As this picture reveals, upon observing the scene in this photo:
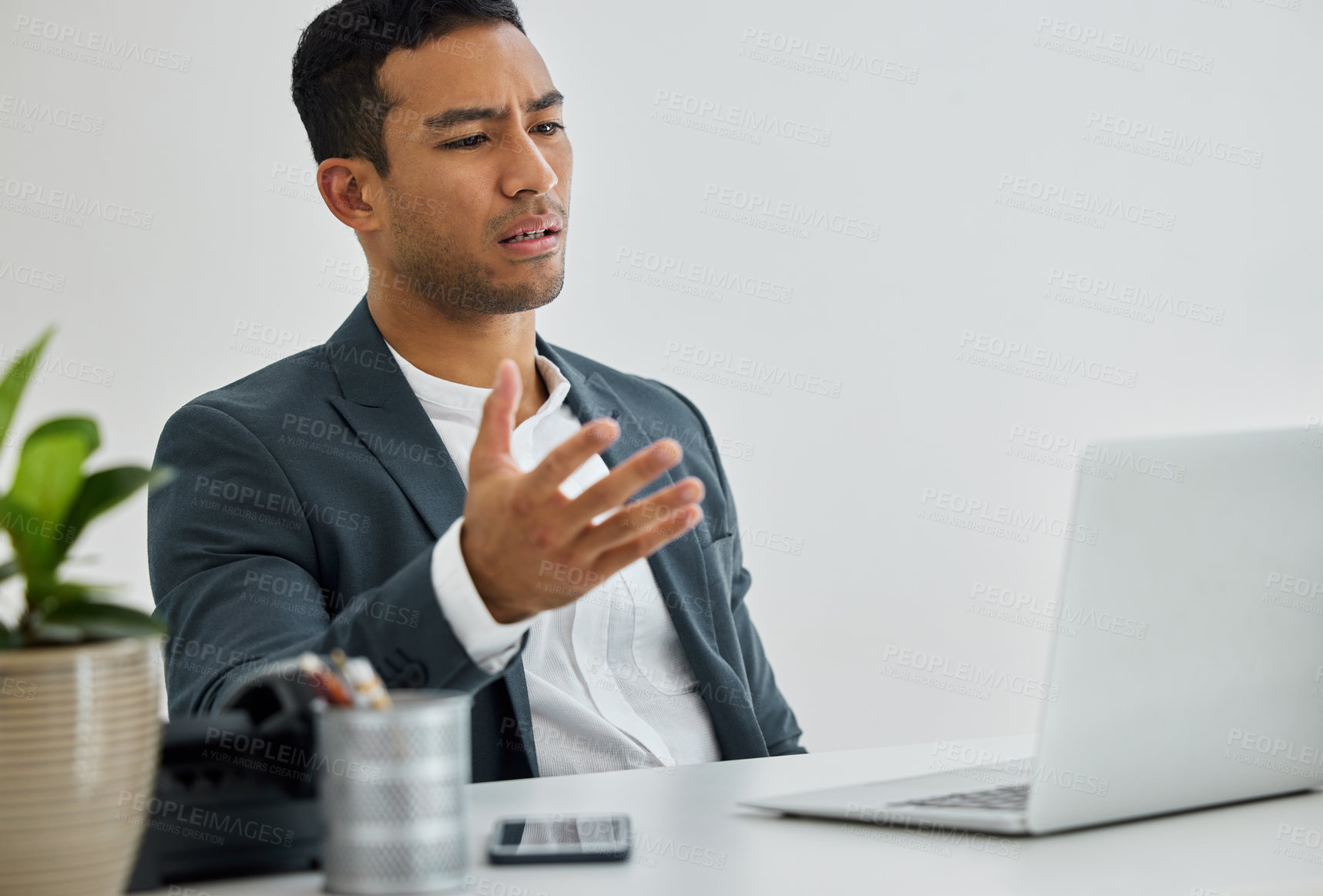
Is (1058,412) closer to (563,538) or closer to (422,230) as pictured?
(422,230)

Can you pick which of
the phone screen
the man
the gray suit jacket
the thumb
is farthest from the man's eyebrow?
the phone screen

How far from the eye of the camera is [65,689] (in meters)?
0.66

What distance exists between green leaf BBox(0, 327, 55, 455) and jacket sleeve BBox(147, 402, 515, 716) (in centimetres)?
40

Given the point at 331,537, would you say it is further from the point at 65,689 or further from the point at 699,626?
the point at 65,689

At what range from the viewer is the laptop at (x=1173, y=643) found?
0.84 m

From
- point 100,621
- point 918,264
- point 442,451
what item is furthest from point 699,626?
point 918,264

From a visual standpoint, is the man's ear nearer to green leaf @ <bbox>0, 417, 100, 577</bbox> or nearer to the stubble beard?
the stubble beard

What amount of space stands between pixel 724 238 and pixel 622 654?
198 centimetres

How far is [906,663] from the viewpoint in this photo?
3.63 metres

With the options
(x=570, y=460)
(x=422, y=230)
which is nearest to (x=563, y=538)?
(x=570, y=460)

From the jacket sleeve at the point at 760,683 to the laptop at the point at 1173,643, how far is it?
0.87 meters

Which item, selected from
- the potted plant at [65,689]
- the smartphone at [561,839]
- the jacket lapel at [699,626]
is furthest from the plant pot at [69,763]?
the jacket lapel at [699,626]

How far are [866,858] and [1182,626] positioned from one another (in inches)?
11.9

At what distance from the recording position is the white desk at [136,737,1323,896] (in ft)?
2.68
